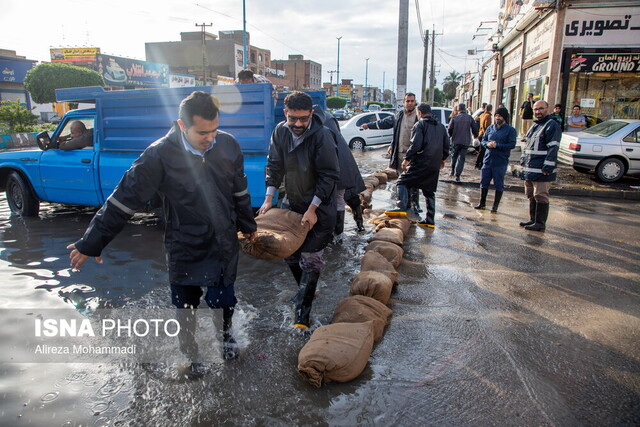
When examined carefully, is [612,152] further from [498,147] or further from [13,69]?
[13,69]

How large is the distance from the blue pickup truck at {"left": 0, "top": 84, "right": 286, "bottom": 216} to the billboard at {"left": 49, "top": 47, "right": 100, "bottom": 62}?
49.9 meters

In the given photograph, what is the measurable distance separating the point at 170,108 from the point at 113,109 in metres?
1.01

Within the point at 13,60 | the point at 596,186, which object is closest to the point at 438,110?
the point at 596,186

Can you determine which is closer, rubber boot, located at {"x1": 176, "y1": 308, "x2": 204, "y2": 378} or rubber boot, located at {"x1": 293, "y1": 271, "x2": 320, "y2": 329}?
rubber boot, located at {"x1": 176, "y1": 308, "x2": 204, "y2": 378}

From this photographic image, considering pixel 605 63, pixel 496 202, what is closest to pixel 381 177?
pixel 496 202

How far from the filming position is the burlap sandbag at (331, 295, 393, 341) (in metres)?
3.14

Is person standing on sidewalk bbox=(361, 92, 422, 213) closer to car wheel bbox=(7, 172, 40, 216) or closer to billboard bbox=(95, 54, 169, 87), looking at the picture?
car wheel bbox=(7, 172, 40, 216)

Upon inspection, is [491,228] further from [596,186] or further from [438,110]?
[438,110]

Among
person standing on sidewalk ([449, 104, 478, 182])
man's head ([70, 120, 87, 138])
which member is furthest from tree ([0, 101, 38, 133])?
person standing on sidewalk ([449, 104, 478, 182])

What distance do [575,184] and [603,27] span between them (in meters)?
6.44

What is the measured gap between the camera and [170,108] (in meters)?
5.53

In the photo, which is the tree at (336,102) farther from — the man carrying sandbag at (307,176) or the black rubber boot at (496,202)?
the man carrying sandbag at (307,176)

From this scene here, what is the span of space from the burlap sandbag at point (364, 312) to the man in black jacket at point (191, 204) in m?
0.89

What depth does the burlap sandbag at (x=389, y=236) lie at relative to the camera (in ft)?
16.2
